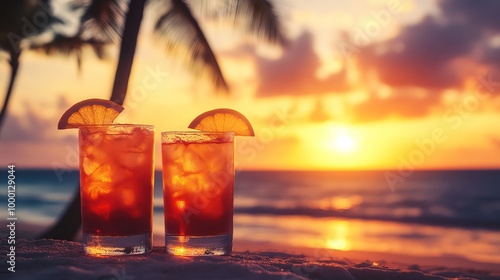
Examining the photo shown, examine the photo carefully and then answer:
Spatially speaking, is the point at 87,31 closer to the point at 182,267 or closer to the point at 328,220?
the point at 182,267

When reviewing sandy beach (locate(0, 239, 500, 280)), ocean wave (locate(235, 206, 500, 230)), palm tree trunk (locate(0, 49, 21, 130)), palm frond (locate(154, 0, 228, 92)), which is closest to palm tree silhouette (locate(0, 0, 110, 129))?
palm tree trunk (locate(0, 49, 21, 130))

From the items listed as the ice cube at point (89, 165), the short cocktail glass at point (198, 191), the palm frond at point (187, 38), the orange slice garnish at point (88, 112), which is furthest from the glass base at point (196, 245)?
the palm frond at point (187, 38)

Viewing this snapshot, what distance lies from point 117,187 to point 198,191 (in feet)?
1.16

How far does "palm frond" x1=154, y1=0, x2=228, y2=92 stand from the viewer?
Result: 930 centimetres

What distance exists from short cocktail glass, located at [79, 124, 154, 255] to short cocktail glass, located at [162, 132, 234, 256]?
9 centimetres

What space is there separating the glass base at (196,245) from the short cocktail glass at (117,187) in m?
0.13

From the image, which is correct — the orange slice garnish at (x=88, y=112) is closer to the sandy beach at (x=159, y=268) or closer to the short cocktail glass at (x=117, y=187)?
the short cocktail glass at (x=117, y=187)

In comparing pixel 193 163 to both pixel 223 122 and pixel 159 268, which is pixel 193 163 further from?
pixel 159 268

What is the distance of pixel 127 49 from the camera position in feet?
24.4

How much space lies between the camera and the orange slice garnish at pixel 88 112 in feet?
8.98

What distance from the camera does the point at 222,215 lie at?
2.67 meters

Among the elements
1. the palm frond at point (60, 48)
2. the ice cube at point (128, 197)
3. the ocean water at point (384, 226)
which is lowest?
the ocean water at point (384, 226)

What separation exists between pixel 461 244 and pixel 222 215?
11.4 meters

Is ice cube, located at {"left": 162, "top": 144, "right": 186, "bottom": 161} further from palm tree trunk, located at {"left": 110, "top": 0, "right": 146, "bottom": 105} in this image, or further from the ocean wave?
the ocean wave
